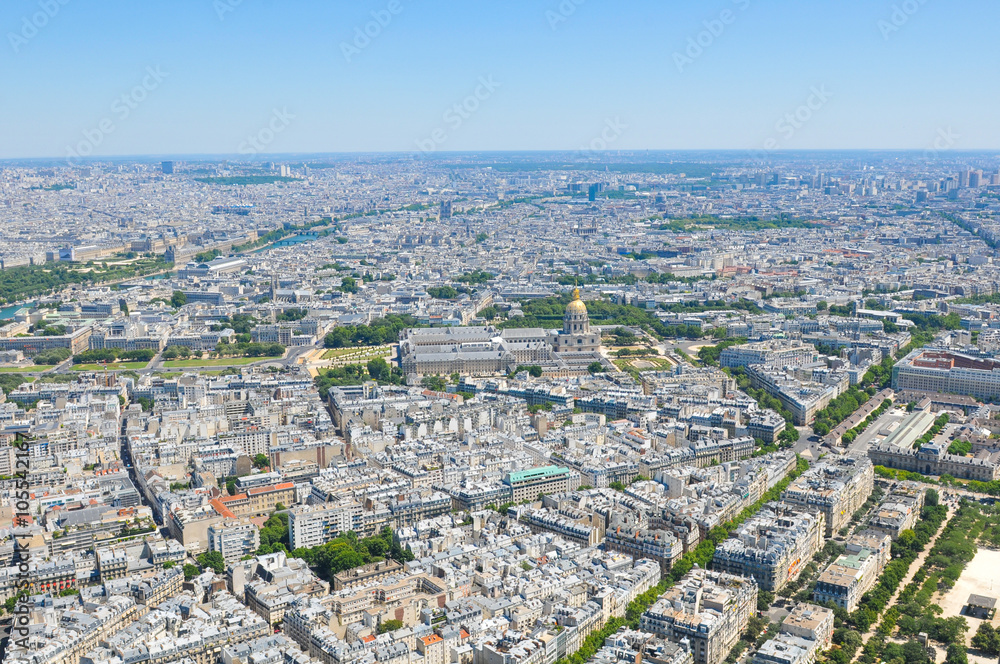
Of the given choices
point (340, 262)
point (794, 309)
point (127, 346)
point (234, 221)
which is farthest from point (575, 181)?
point (127, 346)

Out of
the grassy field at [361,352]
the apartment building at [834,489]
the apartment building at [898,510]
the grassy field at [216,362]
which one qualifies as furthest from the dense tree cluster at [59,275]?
the apartment building at [898,510]

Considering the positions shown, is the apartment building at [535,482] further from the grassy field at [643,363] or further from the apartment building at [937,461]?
the grassy field at [643,363]

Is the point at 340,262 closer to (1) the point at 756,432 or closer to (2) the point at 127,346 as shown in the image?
(2) the point at 127,346


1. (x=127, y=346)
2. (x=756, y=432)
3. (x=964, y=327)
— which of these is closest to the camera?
(x=756, y=432)

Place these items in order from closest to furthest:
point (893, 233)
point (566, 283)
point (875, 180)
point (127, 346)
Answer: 1. point (127, 346)
2. point (566, 283)
3. point (893, 233)
4. point (875, 180)

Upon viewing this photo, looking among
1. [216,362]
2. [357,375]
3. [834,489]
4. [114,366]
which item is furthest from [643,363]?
[114,366]

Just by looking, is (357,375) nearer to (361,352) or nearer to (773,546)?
A: (361,352)
